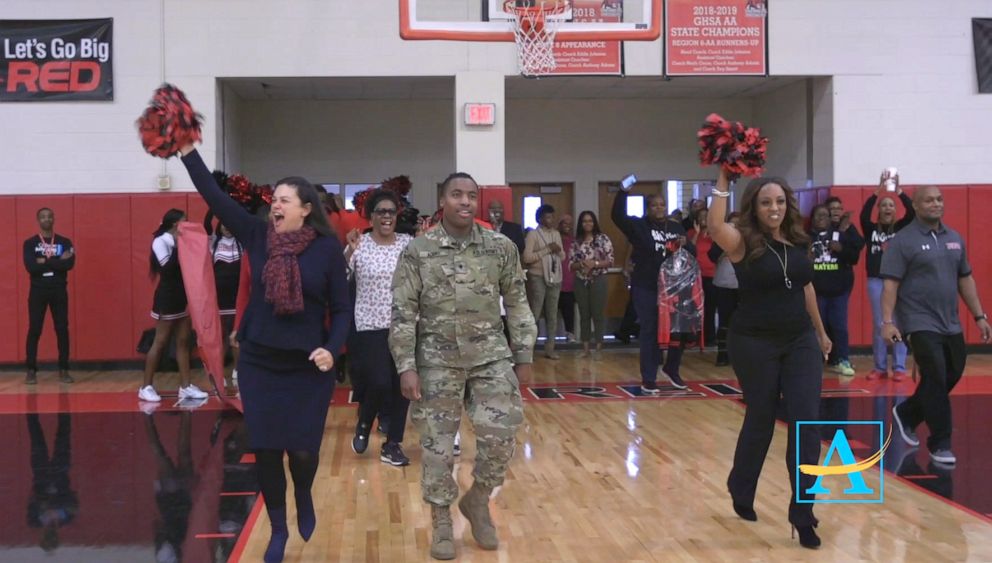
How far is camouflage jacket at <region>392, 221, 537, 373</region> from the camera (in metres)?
4.95

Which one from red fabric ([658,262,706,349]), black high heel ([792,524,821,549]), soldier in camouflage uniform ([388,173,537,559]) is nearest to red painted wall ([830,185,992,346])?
red fabric ([658,262,706,349])

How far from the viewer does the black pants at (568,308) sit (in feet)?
45.9

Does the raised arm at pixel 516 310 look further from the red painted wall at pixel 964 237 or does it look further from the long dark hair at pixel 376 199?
the red painted wall at pixel 964 237

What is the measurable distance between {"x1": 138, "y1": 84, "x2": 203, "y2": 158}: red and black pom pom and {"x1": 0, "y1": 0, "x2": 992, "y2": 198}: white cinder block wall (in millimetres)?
7929

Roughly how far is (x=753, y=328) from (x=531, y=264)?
7987 millimetres

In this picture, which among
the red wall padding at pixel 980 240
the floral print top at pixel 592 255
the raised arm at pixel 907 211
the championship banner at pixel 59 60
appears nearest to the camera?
the raised arm at pixel 907 211

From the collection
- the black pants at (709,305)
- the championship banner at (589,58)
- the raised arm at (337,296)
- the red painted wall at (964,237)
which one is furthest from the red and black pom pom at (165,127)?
the red painted wall at (964,237)

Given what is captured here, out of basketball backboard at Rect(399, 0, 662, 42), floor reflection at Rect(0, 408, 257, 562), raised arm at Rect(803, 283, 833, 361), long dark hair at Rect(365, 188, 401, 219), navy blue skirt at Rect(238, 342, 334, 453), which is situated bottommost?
floor reflection at Rect(0, 408, 257, 562)

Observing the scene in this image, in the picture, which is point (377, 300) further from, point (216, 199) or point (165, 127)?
point (165, 127)

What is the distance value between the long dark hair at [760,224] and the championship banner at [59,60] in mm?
9301

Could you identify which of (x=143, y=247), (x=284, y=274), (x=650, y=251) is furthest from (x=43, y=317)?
(x=284, y=274)

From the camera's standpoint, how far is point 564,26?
10062 millimetres

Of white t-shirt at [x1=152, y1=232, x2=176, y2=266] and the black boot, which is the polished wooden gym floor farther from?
white t-shirt at [x1=152, y1=232, x2=176, y2=266]

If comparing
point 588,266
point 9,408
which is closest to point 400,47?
point 588,266
